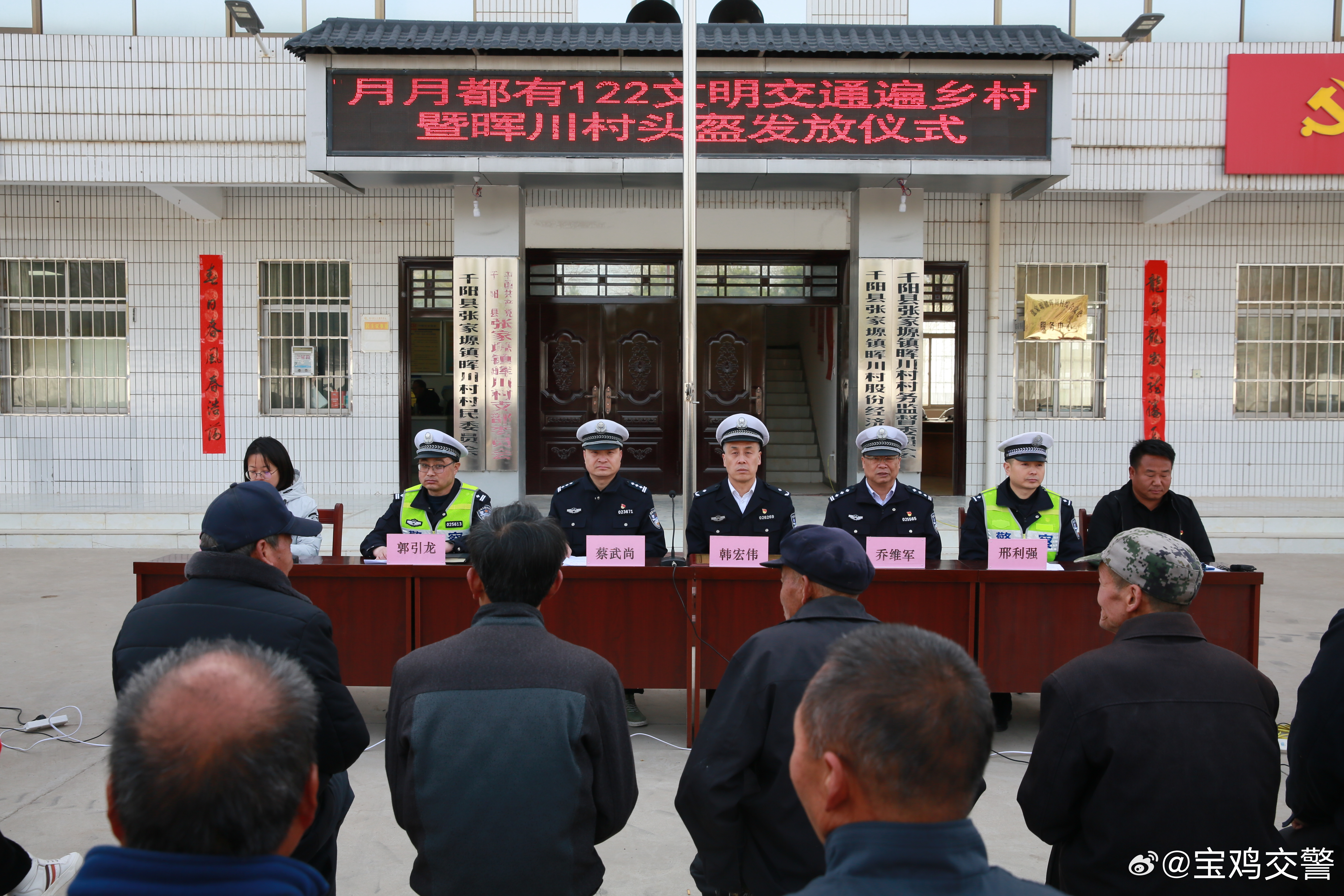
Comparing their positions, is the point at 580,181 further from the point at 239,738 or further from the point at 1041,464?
the point at 239,738

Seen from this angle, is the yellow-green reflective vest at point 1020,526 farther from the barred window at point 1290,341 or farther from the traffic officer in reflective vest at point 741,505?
the barred window at point 1290,341

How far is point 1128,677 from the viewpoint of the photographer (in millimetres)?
1805

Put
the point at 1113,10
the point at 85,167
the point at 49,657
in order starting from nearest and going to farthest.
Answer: the point at 49,657 → the point at 85,167 → the point at 1113,10

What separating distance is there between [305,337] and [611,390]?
10.0 ft

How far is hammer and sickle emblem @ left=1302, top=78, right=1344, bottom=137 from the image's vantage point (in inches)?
314

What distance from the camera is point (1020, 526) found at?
4.23 m

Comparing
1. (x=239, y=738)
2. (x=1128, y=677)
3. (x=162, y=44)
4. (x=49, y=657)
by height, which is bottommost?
(x=49, y=657)

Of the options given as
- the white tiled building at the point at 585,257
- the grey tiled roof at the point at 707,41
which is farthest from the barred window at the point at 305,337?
the grey tiled roof at the point at 707,41

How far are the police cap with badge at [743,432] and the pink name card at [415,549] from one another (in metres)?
1.36

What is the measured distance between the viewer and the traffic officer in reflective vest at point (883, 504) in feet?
14.2

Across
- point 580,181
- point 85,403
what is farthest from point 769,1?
point 85,403

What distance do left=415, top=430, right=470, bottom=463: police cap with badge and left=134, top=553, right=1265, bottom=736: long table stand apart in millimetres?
675

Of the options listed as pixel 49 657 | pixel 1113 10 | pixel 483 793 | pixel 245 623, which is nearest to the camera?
pixel 483 793

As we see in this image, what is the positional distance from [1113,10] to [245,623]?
948cm
